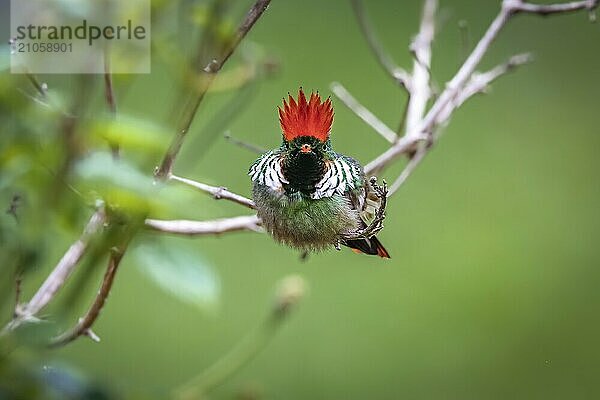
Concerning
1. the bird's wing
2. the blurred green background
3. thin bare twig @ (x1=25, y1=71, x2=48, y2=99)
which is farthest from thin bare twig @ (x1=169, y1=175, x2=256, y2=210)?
the blurred green background

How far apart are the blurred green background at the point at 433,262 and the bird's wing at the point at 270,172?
1.88 meters

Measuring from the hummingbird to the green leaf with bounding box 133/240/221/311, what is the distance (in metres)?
0.10

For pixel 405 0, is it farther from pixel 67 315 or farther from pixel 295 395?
pixel 67 315

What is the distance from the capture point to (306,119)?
0.61 metres

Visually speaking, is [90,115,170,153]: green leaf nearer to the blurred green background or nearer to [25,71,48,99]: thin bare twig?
[25,71,48,99]: thin bare twig

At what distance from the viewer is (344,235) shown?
2.14ft

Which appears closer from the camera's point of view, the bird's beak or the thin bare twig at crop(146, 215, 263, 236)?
the bird's beak

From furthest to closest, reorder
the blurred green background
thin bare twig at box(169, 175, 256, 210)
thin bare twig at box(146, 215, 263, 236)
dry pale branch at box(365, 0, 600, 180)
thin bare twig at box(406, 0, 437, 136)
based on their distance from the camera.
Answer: the blurred green background
thin bare twig at box(406, 0, 437, 136)
dry pale branch at box(365, 0, 600, 180)
thin bare twig at box(146, 215, 263, 236)
thin bare twig at box(169, 175, 256, 210)

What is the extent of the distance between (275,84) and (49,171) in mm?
2419

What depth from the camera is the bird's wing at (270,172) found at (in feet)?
2.14

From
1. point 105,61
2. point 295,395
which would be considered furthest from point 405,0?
point 105,61

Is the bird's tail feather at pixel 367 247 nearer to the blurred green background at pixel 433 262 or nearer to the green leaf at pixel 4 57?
the green leaf at pixel 4 57

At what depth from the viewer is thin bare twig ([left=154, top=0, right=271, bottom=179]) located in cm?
48

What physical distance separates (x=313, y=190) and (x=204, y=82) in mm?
157
